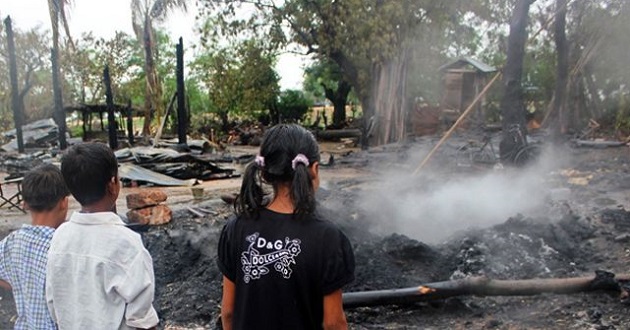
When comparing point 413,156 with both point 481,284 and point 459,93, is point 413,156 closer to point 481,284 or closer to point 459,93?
point 481,284

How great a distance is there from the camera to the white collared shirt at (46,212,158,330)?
1981mm

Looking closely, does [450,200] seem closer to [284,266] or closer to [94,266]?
[284,266]

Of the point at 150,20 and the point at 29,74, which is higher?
the point at 150,20

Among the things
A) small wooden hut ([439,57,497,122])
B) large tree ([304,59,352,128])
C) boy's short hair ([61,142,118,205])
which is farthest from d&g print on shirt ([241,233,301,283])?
large tree ([304,59,352,128])

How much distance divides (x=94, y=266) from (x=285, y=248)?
2.32ft


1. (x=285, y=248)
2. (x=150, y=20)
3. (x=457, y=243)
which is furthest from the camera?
(x=150, y=20)

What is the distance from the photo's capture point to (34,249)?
2299 millimetres

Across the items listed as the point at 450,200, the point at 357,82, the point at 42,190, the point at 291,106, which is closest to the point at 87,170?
the point at 42,190

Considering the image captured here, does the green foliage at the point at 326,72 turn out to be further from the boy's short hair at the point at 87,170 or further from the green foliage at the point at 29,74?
the boy's short hair at the point at 87,170

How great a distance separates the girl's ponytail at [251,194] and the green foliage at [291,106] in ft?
86.9

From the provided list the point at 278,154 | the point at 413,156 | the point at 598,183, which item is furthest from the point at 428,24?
the point at 278,154

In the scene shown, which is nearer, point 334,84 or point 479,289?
point 479,289

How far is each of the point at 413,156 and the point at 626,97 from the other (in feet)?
31.0

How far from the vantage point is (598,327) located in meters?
4.12
